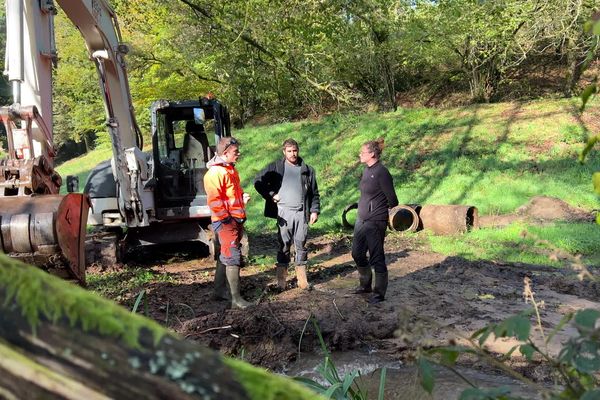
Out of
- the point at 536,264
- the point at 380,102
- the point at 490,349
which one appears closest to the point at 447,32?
the point at 380,102

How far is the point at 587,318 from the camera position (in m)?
1.40

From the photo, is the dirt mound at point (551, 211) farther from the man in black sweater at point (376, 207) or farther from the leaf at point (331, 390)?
the leaf at point (331, 390)

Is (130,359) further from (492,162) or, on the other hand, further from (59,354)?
(492,162)

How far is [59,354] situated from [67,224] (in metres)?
3.93

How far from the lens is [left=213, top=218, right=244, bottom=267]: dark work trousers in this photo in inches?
241

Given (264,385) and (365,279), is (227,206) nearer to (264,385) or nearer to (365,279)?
(365,279)

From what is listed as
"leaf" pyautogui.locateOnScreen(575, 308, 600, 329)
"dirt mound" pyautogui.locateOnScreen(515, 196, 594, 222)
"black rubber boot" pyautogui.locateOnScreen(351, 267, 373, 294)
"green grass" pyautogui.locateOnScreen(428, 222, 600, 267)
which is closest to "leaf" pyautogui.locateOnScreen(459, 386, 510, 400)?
"leaf" pyautogui.locateOnScreen(575, 308, 600, 329)

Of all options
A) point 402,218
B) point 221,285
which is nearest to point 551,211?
point 402,218

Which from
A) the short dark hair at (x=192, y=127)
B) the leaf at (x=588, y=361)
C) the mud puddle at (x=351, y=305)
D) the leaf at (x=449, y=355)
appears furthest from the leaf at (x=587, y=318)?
the short dark hair at (x=192, y=127)

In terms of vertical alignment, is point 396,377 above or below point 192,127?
below

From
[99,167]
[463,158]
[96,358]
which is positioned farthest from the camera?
[463,158]

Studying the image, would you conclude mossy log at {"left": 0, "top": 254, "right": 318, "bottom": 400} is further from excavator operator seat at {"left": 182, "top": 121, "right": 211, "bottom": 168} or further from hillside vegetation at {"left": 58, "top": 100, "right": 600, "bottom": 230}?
hillside vegetation at {"left": 58, "top": 100, "right": 600, "bottom": 230}

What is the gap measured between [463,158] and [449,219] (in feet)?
21.6

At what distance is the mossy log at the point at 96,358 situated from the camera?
2.87 ft
